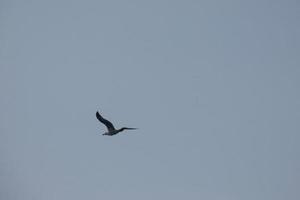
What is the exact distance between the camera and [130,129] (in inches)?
4894

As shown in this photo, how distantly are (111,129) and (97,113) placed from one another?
303 cm

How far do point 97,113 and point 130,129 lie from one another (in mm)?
3933

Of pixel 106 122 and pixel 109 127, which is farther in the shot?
pixel 109 127

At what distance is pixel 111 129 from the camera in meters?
126

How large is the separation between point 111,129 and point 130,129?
2.95 m

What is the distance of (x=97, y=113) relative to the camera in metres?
124

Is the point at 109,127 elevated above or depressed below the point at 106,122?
below
